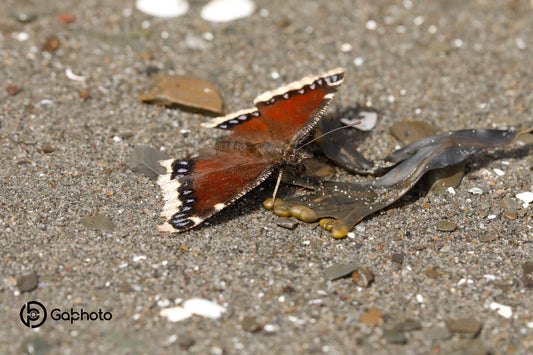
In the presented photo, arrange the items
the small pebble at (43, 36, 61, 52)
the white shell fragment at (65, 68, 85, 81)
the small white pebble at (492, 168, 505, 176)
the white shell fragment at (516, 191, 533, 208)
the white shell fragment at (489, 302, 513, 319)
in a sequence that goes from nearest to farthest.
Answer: the white shell fragment at (489, 302, 513, 319)
the white shell fragment at (516, 191, 533, 208)
the small white pebble at (492, 168, 505, 176)
the white shell fragment at (65, 68, 85, 81)
the small pebble at (43, 36, 61, 52)

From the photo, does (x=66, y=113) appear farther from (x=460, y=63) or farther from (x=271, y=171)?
(x=460, y=63)

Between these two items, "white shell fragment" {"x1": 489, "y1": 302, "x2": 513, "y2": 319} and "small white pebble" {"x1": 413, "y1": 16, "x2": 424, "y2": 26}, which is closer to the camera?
"white shell fragment" {"x1": 489, "y1": 302, "x2": 513, "y2": 319}

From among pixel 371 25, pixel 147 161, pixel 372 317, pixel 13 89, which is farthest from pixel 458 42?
pixel 13 89

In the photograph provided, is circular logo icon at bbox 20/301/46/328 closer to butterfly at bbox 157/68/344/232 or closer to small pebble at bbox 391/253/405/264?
butterfly at bbox 157/68/344/232

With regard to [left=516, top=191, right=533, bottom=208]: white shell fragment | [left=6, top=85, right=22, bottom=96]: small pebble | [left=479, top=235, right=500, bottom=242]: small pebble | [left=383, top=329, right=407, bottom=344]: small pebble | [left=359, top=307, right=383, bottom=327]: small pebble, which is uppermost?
[left=516, top=191, right=533, bottom=208]: white shell fragment

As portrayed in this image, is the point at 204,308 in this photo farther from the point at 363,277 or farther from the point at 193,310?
the point at 363,277

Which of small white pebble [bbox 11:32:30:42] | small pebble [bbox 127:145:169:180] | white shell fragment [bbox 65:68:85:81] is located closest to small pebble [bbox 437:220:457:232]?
small pebble [bbox 127:145:169:180]

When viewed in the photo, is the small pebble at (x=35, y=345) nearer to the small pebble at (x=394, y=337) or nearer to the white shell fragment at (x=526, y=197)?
the small pebble at (x=394, y=337)
